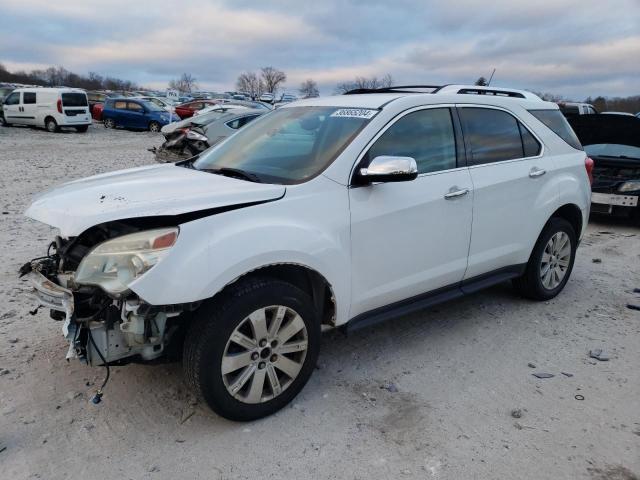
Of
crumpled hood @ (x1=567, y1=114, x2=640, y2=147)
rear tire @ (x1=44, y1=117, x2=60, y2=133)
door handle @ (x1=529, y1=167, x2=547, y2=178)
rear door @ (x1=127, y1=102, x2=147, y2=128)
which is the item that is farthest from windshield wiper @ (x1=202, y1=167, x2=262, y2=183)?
rear door @ (x1=127, y1=102, x2=147, y2=128)

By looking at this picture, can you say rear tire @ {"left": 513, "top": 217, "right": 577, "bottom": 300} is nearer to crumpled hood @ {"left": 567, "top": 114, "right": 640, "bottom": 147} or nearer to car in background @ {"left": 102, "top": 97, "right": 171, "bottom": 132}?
crumpled hood @ {"left": 567, "top": 114, "right": 640, "bottom": 147}

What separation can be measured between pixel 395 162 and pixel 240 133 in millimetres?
1599

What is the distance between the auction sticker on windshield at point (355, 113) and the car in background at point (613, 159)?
5967mm

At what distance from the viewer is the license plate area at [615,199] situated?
7.84 metres

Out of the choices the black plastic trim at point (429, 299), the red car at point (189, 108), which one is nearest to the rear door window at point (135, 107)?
the red car at point (189, 108)

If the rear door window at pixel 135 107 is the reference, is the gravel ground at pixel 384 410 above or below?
below

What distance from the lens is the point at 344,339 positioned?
13.5ft

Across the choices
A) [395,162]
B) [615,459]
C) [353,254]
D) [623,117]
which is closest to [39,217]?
[353,254]

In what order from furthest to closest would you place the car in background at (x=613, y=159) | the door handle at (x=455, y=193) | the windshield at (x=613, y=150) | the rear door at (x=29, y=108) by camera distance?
the rear door at (x=29, y=108) → the windshield at (x=613, y=150) → the car in background at (x=613, y=159) → the door handle at (x=455, y=193)

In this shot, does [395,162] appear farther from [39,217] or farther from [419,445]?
[39,217]

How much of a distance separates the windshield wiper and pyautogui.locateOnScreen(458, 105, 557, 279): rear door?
64.6 inches

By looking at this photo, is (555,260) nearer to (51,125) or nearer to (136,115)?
(51,125)

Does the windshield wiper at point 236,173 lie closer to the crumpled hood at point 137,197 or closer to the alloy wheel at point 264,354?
the crumpled hood at point 137,197

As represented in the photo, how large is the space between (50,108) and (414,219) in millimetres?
22721
